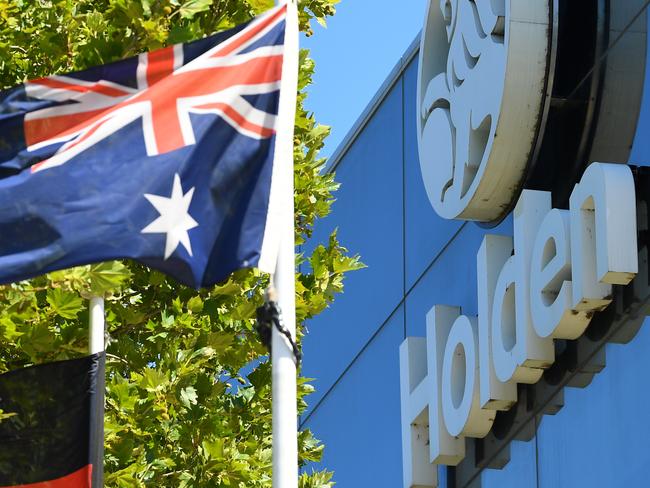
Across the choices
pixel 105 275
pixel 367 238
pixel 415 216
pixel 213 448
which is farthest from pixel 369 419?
pixel 105 275

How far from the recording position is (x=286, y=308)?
8227 millimetres

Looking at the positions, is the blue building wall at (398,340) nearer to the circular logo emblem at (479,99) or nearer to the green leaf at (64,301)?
the circular logo emblem at (479,99)

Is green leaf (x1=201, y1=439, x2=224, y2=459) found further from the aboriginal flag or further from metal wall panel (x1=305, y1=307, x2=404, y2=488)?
metal wall panel (x1=305, y1=307, x2=404, y2=488)

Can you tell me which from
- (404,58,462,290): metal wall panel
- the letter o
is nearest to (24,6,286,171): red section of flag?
the letter o

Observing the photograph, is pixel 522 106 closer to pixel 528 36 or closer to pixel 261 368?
pixel 528 36

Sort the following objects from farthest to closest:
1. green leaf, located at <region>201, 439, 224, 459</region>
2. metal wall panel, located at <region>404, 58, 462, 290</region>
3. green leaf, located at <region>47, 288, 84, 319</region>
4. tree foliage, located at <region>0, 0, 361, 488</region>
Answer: metal wall panel, located at <region>404, 58, 462, 290</region>
green leaf, located at <region>201, 439, 224, 459</region>
tree foliage, located at <region>0, 0, 361, 488</region>
green leaf, located at <region>47, 288, 84, 319</region>

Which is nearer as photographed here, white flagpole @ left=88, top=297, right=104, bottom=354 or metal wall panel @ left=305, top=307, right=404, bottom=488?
white flagpole @ left=88, top=297, right=104, bottom=354

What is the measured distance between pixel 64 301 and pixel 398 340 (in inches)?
336

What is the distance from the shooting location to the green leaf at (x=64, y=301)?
10.4m

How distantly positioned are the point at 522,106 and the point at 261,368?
10.2 feet

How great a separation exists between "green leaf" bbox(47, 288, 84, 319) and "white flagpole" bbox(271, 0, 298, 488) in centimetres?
240

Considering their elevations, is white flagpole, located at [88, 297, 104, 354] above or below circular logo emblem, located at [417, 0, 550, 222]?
below

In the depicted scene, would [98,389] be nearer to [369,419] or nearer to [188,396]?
[188,396]

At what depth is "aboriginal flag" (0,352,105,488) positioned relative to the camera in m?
9.70
